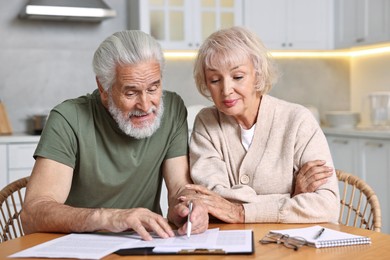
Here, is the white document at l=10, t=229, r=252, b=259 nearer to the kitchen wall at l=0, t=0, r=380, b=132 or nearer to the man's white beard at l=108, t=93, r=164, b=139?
the man's white beard at l=108, t=93, r=164, b=139

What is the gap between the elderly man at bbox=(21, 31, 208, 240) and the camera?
1952 mm

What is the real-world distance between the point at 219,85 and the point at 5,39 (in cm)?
311

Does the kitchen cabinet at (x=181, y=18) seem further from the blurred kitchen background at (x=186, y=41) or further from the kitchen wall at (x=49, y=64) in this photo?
the kitchen wall at (x=49, y=64)

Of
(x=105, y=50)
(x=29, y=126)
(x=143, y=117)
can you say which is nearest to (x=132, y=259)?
(x=143, y=117)

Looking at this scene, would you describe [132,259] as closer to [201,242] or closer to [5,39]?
[201,242]

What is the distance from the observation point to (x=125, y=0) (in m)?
5.20

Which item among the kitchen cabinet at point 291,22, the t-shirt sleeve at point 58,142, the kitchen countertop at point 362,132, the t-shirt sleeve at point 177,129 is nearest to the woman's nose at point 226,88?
the t-shirt sleeve at point 177,129

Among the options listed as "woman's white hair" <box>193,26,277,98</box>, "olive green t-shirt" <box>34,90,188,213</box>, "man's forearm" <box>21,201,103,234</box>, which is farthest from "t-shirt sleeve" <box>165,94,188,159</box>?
"man's forearm" <box>21,201,103,234</box>

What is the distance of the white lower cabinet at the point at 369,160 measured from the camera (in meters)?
4.35

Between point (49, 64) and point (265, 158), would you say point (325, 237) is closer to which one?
point (265, 158)

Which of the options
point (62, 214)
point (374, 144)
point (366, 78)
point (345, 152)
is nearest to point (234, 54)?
point (62, 214)

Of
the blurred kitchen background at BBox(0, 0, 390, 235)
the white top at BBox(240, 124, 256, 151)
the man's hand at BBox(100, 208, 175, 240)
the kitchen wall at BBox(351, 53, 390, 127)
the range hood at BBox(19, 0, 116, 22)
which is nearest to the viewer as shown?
the man's hand at BBox(100, 208, 175, 240)

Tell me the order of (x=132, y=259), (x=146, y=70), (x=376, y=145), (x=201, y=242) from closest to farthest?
(x=132, y=259) → (x=201, y=242) → (x=146, y=70) → (x=376, y=145)

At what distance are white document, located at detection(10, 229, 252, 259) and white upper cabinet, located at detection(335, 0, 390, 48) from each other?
3315 mm
